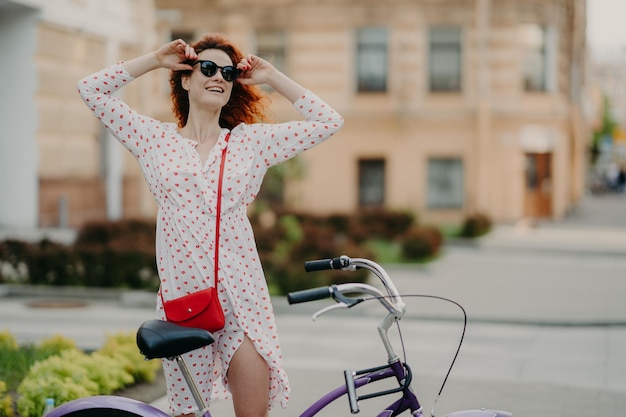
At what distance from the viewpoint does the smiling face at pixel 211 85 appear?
14.3 ft

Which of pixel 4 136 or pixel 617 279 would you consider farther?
pixel 4 136

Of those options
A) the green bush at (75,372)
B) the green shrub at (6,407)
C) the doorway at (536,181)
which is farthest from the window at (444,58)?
the green shrub at (6,407)

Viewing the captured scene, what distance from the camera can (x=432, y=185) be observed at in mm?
33094

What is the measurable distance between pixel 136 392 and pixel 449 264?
500 inches

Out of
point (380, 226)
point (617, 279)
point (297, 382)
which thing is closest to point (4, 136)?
point (380, 226)

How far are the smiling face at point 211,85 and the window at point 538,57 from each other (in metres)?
29.7

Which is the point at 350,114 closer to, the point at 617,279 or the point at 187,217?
the point at 617,279

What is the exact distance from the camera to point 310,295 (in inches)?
143

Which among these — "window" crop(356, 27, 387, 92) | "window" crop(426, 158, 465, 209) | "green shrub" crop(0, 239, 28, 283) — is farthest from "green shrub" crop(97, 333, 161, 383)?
"window" crop(356, 27, 387, 92)

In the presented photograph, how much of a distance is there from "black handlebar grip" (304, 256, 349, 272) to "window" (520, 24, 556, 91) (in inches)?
1185

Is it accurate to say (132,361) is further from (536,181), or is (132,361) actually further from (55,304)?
(536,181)

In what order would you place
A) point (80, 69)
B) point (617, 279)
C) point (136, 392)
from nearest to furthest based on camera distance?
point (136, 392) < point (617, 279) < point (80, 69)

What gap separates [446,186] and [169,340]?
97.0ft

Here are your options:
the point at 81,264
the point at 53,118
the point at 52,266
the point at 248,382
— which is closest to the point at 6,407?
the point at 248,382
